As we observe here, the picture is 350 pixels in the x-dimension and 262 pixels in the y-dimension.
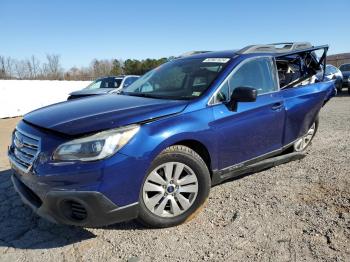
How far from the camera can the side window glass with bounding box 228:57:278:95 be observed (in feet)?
14.2

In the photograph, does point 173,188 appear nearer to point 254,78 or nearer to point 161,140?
point 161,140

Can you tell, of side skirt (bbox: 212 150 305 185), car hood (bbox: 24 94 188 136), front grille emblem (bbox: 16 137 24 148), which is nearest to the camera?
car hood (bbox: 24 94 188 136)

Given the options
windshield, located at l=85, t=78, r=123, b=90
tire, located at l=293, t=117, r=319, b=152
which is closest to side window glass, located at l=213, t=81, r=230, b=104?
tire, located at l=293, t=117, r=319, b=152

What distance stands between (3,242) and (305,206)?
302 centimetres

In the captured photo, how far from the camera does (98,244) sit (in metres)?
3.41

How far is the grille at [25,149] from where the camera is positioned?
10.8 ft

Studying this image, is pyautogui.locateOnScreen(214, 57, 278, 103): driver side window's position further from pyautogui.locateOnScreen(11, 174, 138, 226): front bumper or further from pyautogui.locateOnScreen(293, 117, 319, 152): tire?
pyautogui.locateOnScreen(11, 174, 138, 226): front bumper

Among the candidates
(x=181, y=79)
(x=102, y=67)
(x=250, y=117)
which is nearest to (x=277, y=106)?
(x=250, y=117)

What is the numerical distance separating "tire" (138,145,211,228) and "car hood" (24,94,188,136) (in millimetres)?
399

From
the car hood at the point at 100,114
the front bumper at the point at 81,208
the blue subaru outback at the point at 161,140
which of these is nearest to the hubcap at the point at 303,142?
the blue subaru outback at the point at 161,140

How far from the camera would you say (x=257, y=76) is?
4.62m

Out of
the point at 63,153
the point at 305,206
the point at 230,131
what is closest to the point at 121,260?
the point at 63,153

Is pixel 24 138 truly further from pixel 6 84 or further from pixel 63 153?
pixel 6 84

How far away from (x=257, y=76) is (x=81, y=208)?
267cm
